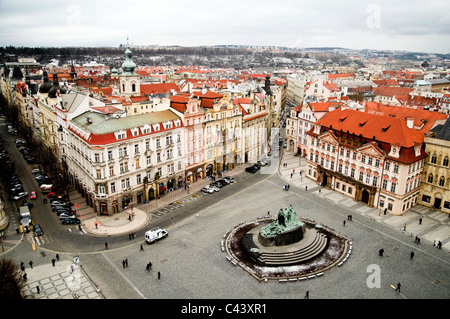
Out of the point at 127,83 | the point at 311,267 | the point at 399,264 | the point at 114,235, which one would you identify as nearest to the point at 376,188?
the point at 399,264

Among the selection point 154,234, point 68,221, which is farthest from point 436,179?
point 68,221

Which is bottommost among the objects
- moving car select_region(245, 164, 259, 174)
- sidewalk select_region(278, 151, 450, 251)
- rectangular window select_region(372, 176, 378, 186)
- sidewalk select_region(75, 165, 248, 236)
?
sidewalk select_region(75, 165, 248, 236)

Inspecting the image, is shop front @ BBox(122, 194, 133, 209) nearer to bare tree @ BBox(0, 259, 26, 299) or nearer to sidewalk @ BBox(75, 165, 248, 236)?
sidewalk @ BBox(75, 165, 248, 236)

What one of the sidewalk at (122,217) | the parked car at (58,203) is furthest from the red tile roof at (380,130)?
the parked car at (58,203)

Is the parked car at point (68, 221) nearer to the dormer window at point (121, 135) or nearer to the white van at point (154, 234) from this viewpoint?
the white van at point (154, 234)

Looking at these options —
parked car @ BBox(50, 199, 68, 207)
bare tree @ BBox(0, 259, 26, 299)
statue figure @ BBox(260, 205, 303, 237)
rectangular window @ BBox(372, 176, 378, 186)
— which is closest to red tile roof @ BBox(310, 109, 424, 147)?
rectangular window @ BBox(372, 176, 378, 186)
